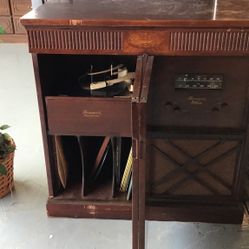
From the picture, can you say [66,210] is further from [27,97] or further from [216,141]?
[27,97]

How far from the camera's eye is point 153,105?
4.05ft

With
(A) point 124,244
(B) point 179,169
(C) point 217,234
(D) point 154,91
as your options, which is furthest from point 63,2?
(C) point 217,234

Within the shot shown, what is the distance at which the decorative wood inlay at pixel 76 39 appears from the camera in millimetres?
1095

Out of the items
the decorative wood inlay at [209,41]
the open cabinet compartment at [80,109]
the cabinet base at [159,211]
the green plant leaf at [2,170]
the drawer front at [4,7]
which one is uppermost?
the decorative wood inlay at [209,41]

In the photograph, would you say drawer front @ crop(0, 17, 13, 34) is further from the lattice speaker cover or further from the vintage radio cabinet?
the lattice speaker cover

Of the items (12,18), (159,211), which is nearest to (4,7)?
(12,18)

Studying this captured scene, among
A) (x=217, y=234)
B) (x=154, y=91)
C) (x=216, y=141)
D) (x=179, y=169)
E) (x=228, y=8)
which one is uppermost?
(x=228, y=8)

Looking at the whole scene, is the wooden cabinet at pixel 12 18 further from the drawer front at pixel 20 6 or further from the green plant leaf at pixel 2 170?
the green plant leaf at pixel 2 170

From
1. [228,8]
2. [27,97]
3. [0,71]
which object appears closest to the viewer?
[228,8]

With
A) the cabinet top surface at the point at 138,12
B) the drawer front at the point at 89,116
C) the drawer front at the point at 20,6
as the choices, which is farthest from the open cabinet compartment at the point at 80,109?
the drawer front at the point at 20,6

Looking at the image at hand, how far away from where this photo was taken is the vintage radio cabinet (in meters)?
1.07

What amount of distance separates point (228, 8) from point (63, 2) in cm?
54

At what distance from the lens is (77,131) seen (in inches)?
49.2

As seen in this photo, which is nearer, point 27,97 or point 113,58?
point 113,58
